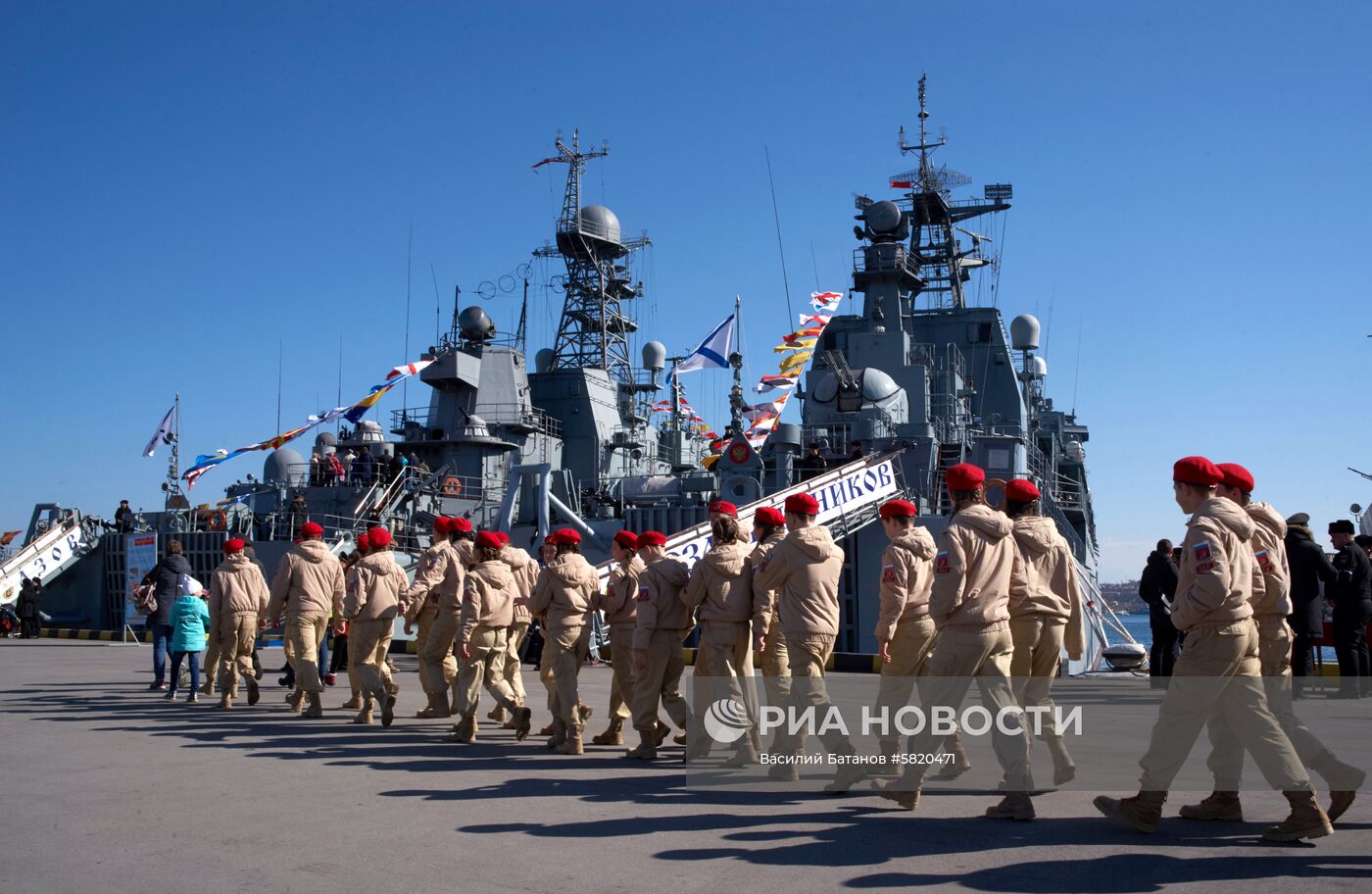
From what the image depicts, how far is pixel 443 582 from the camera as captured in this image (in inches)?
373

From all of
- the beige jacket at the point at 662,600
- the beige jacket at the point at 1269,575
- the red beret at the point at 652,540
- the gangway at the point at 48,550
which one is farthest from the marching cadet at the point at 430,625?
the gangway at the point at 48,550

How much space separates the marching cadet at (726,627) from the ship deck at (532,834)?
667mm

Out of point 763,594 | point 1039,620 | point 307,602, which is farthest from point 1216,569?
point 307,602

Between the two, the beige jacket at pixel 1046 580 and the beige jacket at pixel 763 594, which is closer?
the beige jacket at pixel 1046 580

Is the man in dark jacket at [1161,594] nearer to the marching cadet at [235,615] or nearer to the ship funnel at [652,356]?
the marching cadet at [235,615]

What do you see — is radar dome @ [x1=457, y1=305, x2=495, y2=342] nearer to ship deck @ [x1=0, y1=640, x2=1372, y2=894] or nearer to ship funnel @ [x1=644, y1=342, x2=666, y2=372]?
ship funnel @ [x1=644, y1=342, x2=666, y2=372]

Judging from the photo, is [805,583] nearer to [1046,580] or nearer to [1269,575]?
[1046,580]

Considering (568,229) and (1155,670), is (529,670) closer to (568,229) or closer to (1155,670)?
(1155,670)

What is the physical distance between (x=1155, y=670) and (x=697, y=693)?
6846 millimetres

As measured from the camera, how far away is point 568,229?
3728cm

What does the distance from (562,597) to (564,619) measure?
0.54 feet

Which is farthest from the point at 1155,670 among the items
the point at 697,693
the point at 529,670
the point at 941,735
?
the point at 529,670

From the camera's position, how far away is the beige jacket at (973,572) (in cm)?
549

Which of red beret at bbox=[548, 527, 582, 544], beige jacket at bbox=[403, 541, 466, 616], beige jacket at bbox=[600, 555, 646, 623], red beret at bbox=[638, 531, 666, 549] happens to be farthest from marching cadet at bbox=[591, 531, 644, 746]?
beige jacket at bbox=[403, 541, 466, 616]
